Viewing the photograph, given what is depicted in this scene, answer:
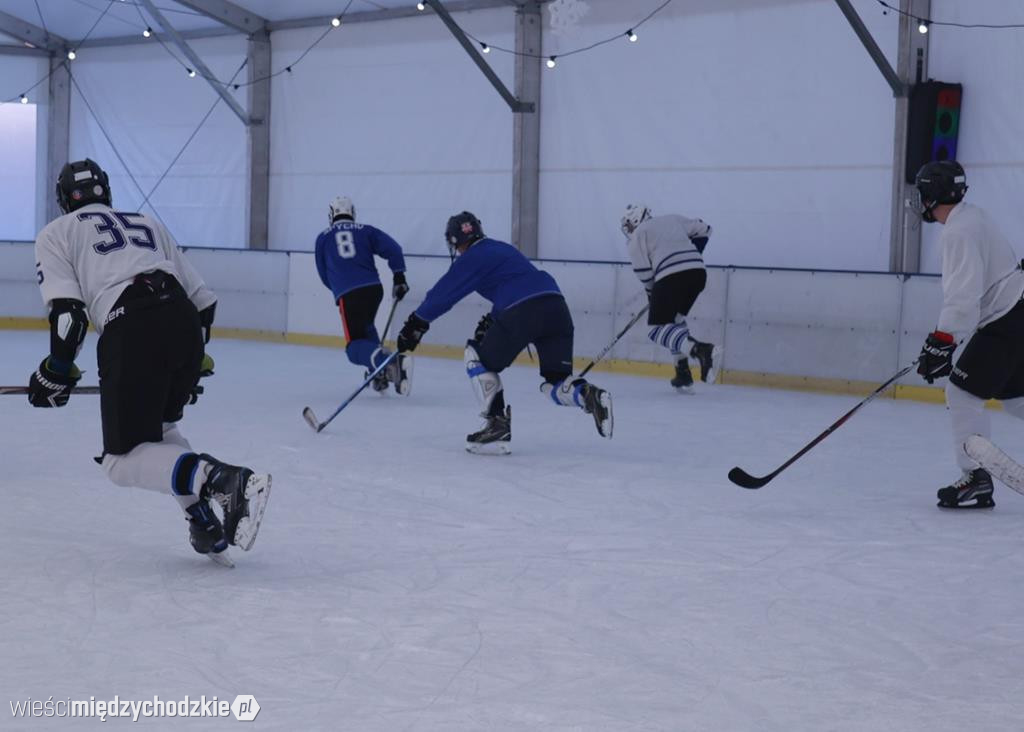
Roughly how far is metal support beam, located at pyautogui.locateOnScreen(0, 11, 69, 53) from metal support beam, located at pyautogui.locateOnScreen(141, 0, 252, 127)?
77.7 inches

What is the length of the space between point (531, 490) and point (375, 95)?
8.33m

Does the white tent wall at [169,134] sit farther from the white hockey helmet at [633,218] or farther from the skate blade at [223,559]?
the skate blade at [223,559]

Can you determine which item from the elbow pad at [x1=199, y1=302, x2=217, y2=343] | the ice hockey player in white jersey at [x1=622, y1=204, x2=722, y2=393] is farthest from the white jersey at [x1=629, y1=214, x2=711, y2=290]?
the elbow pad at [x1=199, y1=302, x2=217, y2=343]

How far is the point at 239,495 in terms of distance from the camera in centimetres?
319

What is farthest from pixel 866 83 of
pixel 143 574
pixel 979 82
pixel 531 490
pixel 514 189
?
pixel 143 574

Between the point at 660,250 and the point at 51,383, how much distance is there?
520cm

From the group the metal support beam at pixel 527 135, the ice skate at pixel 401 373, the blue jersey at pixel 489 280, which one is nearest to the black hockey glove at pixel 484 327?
the blue jersey at pixel 489 280

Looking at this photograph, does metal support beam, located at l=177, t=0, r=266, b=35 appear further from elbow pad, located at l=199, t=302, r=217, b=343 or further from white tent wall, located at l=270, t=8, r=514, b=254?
elbow pad, located at l=199, t=302, r=217, b=343

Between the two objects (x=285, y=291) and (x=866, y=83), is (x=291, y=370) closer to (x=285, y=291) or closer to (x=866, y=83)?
(x=285, y=291)

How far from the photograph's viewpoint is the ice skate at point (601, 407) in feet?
18.0

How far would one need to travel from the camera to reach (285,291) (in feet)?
37.3

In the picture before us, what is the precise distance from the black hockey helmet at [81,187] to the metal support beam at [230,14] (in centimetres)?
963

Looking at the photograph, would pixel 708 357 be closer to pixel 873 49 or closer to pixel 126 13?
pixel 873 49

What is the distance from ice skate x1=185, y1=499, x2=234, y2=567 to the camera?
337cm
